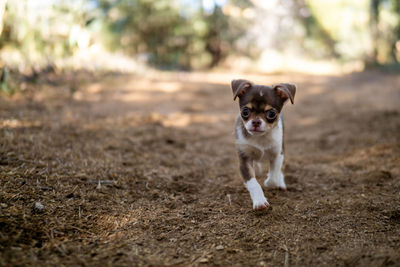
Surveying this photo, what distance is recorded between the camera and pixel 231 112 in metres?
9.52

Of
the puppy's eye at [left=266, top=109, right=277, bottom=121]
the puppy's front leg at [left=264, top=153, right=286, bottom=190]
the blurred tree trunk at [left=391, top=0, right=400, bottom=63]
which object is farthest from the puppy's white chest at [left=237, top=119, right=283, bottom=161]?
the blurred tree trunk at [left=391, top=0, right=400, bottom=63]

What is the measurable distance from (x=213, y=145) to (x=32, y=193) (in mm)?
3709

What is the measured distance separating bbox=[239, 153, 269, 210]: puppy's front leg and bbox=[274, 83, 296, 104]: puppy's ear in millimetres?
874

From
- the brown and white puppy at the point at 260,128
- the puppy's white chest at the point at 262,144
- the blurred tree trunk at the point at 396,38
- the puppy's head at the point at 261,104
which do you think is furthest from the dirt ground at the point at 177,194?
the blurred tree trunk at the point at 396,38

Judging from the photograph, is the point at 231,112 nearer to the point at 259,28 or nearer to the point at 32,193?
the point at 32,193

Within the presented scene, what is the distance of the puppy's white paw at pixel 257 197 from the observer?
127 inches

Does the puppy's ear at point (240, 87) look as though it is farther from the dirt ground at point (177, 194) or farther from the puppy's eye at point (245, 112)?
the dirt ground at point (177, 194)

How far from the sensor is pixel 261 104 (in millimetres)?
3652

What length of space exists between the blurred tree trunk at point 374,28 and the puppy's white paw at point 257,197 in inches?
549

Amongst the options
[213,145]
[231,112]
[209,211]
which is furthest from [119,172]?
[231,112]

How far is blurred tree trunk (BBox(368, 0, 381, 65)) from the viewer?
549 inches

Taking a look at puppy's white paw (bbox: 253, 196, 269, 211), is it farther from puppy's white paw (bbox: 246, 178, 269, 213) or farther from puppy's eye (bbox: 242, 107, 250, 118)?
puppy's eye (bbox: 242, 107, 250, 118)

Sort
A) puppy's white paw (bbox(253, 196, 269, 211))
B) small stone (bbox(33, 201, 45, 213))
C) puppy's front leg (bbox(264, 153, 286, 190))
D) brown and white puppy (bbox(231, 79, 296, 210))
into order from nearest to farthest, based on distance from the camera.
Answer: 1. small stone (bbox(33, 201, 45, 213))
2. puppy's white paw (bbox(253, 196, 269, 211))
3. brown and white puppy (bbox(231, 79, 296, 210))
4. puppy's front leg (bbox(264, 153, 286, 190))

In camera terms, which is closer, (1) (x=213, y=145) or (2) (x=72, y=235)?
(2) (x=72, y=235)
